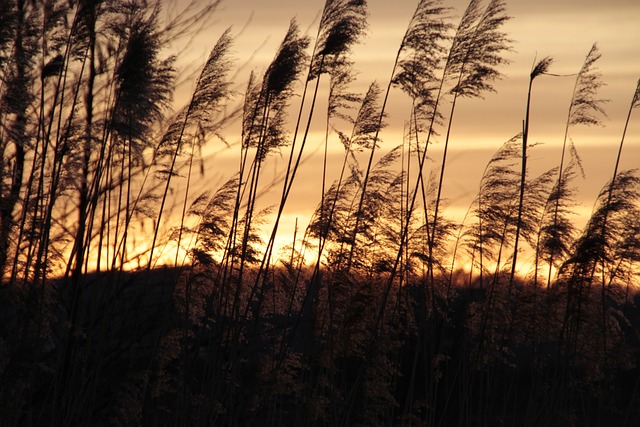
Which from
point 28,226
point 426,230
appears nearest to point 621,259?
point 426,230

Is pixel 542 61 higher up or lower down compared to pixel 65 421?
higher up

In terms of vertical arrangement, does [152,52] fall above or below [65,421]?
above

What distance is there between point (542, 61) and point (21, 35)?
3.41 m

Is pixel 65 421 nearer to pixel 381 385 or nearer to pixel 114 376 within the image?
pixel 381 385

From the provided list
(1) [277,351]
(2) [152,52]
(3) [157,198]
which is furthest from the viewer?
(3) [157,198]

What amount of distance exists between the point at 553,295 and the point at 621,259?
1.40m

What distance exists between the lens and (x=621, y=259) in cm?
735

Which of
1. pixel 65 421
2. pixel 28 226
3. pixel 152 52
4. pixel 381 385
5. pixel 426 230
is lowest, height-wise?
pixel 65 421

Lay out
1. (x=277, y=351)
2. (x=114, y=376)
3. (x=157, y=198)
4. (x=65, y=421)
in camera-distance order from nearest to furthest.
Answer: (x=65, y=421), (x=277, y=351), (x=157, y=198), (x=114, y=376)

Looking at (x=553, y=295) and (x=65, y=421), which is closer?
(x=65, y=421)

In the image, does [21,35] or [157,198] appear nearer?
[21,35]

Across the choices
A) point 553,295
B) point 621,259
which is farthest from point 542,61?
point 621,259

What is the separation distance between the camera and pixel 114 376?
24.1 feet

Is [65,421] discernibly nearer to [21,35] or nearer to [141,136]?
[141,136]
